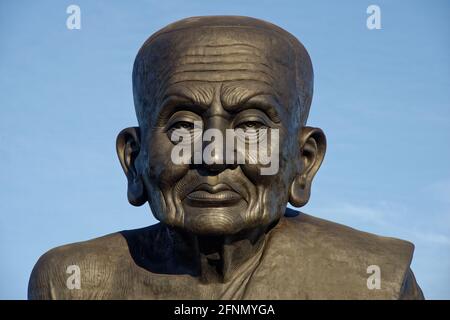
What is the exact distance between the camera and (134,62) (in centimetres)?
1227

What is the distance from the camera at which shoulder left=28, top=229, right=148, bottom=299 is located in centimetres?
1229

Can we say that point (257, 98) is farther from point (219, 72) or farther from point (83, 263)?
point (83, 263)

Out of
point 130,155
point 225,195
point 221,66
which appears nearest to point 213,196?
point 225,195

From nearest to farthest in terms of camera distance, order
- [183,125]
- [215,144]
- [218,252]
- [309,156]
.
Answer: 1. [215,144]
2. [183,125]
3. [218,252]
4. [309,156]

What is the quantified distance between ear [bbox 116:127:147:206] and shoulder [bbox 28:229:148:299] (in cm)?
51

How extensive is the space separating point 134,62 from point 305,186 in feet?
4.65

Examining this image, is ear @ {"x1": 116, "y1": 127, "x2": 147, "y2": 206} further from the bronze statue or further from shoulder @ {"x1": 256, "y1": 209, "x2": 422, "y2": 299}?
shoulder @ {"x1": 256, "y1": 209, "x2": 422, "y2": 299}

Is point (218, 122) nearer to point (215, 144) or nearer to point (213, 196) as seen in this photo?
point (215, 144)

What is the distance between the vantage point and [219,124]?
1164 cm

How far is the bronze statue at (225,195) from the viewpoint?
11.7m

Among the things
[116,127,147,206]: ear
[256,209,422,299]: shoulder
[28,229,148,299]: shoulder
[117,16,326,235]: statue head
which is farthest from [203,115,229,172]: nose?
[28,229,148,299]: shoulder

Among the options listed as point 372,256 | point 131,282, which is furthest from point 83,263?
point 372,256

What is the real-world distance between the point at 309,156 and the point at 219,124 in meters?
0.92
